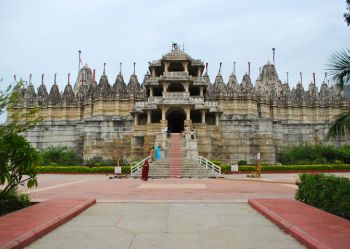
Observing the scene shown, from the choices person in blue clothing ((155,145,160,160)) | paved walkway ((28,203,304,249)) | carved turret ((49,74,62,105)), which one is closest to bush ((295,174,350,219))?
paved walkway ((28,203,304,249))

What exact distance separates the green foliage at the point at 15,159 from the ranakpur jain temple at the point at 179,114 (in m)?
23.4

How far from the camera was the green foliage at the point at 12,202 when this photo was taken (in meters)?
9.66

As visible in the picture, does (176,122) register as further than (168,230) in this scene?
Yes

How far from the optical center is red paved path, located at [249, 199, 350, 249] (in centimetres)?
589

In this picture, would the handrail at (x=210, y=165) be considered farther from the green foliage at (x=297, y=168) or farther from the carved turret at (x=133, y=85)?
the carved turret at (x=133, y=85)

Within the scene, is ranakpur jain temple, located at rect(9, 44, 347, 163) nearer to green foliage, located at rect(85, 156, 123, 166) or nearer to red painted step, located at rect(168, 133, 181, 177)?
green foliage, located at rect(85, 156, 123, 166)

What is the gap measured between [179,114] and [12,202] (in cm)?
2996

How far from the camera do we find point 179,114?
3928 centimetres

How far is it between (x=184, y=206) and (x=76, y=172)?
2235 cm

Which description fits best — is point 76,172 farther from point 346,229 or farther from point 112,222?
point 346,229

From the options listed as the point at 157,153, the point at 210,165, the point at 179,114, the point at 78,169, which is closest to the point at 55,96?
the point at 179,114

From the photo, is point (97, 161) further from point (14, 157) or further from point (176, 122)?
point (14, 157)

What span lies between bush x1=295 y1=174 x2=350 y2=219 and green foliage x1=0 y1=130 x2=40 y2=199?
26.0ft

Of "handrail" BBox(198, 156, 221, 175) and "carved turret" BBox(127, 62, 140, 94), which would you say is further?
"carved turret" BBox(127, 62, 140, 94)
